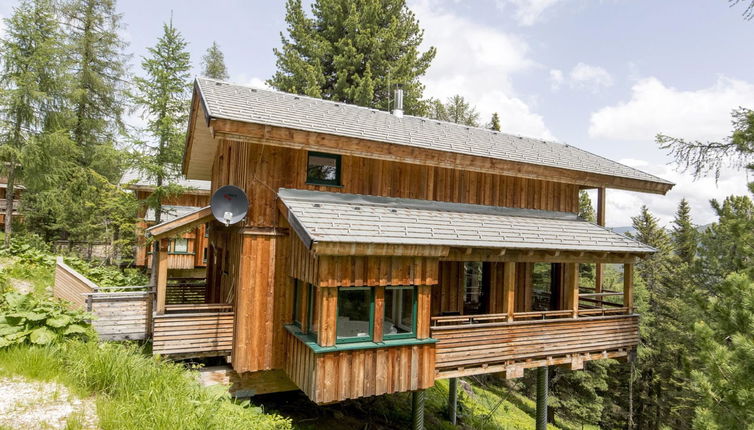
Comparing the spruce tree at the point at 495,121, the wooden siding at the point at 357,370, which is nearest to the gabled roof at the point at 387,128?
the wooden siding at the point at 357,370

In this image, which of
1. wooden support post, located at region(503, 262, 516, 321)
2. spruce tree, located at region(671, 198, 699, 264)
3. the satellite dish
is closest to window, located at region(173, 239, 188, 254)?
the satellite dish

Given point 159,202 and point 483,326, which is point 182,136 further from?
point 483,326

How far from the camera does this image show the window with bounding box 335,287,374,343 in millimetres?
8078

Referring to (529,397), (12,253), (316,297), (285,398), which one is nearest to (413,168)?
(316,297)

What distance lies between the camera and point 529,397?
28.0 metres

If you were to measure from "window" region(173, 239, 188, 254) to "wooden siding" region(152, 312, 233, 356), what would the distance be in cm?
1205

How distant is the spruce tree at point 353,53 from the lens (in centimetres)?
2289

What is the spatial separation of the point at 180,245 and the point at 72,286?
29.2ft

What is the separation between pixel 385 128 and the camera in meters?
10.8

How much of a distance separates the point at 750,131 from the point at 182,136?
17649 mm

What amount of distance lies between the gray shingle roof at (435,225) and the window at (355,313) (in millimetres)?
1279

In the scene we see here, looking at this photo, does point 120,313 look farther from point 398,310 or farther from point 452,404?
point 452,404

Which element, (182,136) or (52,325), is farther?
(182,136)

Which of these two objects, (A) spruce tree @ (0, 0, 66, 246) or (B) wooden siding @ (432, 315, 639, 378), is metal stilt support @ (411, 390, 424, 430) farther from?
(A) spruce tree @ (0, 0, 66, 246)
